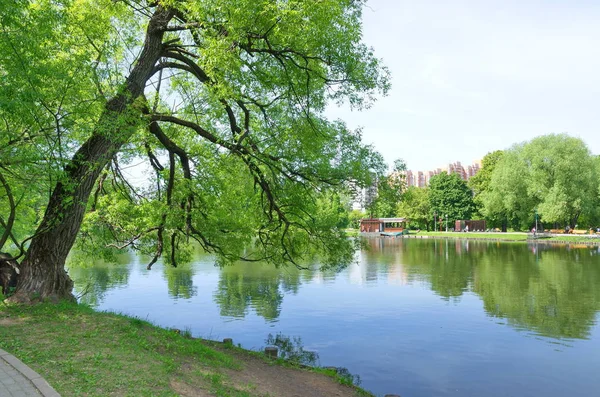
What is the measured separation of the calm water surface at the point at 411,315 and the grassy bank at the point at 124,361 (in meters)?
3.44

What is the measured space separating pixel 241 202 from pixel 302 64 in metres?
4.78

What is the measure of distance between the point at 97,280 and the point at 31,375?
23.7 metres

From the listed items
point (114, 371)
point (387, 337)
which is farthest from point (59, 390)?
point (387, 337)

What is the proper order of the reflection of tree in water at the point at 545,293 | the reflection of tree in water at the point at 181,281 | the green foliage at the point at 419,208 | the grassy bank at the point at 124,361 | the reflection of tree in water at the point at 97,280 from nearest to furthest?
the grassy bank at the point at 124,361, the reflection of tree in water at the point at 545,293, the reflection of tree in water at the point at 97,280, the reflection of tree in water at the point at 181,281, the green foliage at the point at 419,208

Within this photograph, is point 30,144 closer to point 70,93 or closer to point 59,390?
point 70,93

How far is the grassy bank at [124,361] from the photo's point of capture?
19.8 ft

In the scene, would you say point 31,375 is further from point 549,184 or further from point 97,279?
point 549,184

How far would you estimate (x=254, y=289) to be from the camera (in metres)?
24.5

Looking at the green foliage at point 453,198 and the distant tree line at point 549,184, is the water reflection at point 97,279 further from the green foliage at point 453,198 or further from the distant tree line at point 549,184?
the green foliage at point 453,198

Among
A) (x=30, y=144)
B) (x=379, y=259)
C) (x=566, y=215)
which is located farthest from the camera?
(x=566, y=215)

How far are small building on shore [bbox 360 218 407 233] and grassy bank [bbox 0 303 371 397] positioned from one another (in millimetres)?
79903

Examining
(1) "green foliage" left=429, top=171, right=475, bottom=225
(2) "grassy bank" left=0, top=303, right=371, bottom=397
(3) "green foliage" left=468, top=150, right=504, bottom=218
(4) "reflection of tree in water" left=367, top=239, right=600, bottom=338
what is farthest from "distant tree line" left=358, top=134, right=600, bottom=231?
(2) "grassy bank" left=0, top=303, right=371, bottom=397

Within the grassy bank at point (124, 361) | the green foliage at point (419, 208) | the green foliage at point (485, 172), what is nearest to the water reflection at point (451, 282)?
the grassy bank at point (124, 361)

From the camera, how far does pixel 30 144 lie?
799 centimetres
